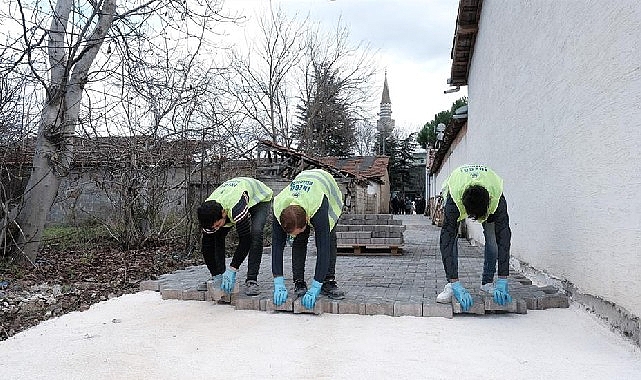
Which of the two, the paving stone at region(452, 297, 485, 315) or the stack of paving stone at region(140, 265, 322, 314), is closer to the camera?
the paving stone at region(452, 297, 485, 315)

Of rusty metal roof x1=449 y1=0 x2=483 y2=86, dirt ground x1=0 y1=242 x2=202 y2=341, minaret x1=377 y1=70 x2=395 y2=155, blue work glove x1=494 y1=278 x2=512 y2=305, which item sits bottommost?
dirt ground x1=0 y1=242 x2=202 y2=341

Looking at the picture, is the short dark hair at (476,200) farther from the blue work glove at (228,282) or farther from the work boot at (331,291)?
the blue work glove at (228,282)

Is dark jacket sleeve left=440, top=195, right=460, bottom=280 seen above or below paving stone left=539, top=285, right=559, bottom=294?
above

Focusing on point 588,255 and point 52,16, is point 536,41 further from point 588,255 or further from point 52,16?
point 52,16

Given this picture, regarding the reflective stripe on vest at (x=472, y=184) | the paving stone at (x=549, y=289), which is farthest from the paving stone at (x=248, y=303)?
the paving stone at (x=549, y=289)

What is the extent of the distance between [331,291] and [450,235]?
3.87 feet

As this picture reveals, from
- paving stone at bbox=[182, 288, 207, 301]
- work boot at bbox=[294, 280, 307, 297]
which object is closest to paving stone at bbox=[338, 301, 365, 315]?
work boot at bbox=[294, 280, 307, 297]

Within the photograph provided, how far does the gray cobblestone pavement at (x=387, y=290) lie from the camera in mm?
4422

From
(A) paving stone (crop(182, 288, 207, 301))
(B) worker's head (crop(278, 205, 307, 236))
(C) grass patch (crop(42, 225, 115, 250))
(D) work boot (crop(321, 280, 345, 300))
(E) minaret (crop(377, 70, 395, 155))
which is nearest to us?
(B) worker's head (crop(278, 205, 307, 236))

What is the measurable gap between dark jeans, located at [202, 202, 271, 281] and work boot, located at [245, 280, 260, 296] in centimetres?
5

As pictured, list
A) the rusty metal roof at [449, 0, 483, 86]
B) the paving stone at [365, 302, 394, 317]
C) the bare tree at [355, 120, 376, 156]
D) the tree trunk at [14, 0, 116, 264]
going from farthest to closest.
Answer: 1. the bare tree at [355, 120, 376, 156]
2. the rusty metal roof at [449, 0, 483, 86]
3. the tree trunk at [14, 0, 116, 264]
4. the paving stone at [365, 302, 394, 317]

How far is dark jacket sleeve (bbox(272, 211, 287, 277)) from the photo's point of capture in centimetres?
459

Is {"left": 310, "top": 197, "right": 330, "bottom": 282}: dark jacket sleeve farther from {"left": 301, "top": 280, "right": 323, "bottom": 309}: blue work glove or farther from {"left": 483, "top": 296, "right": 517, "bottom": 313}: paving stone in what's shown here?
{"left": 483, "top": 296, "right": 517, "bottom": 313}: paving stone

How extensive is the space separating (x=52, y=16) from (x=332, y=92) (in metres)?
18.4
